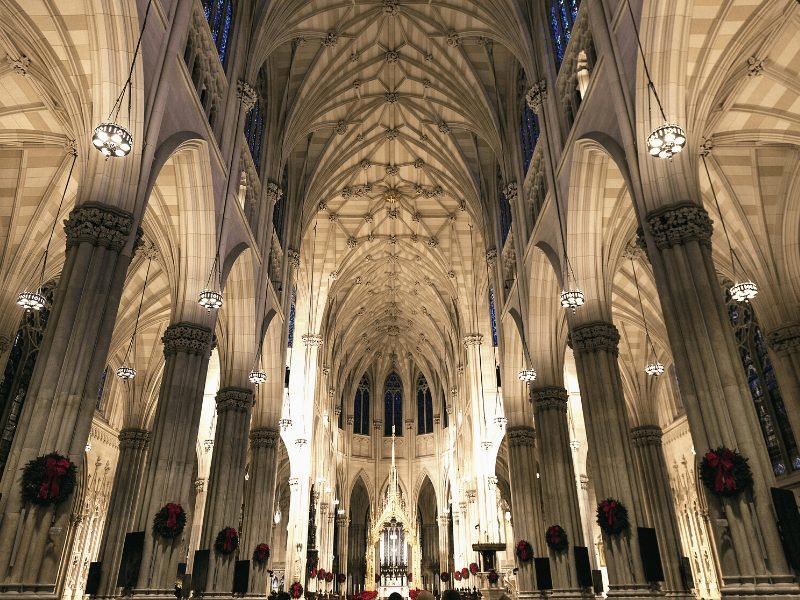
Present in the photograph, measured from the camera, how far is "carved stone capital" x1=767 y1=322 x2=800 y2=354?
59.4 feet

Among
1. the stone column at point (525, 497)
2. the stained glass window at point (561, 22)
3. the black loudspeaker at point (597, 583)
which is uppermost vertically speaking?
the stained glass window at point (561, 22)

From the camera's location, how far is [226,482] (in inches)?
731

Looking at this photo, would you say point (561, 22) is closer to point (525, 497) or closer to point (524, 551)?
point (525, 497)

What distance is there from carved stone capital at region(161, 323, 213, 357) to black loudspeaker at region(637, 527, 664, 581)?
1169 centimetres

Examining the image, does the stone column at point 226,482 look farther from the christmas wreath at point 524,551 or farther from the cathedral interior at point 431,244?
the christmas wreath at point 524,551

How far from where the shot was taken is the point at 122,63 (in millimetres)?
11469

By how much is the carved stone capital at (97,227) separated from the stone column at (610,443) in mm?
11486

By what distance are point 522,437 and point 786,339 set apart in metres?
10.6

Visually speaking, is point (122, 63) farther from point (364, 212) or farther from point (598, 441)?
point (364, 212)

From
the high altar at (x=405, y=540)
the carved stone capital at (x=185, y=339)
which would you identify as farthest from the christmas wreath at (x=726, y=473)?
the high altar at (x=405, y=540)

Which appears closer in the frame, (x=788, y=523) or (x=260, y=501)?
(x=788, y=523)

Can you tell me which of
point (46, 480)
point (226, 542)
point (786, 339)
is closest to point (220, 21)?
point (46, 480)

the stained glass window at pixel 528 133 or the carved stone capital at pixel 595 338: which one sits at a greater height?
the stained glass window at pixel 528 133

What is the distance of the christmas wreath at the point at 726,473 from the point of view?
884 centimetres
